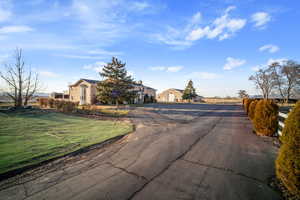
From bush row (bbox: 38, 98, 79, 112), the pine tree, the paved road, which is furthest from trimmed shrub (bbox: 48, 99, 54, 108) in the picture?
the pine tree

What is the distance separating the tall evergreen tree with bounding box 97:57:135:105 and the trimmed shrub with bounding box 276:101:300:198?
1734cm

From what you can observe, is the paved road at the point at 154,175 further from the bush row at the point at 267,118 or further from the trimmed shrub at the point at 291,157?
the bush row at the point at 267,118

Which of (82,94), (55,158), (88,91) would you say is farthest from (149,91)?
(55,158)

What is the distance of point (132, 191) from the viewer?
2.53 meters

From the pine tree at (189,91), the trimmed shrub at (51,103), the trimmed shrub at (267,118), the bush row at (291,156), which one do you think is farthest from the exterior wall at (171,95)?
the bush row at (291,156)

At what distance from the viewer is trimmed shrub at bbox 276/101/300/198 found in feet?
7.37

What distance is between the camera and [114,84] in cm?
1870

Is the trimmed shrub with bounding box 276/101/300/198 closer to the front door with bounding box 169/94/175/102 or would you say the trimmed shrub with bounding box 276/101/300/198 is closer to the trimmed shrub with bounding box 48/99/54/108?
the trimmed shrub with bounding box 48/99/54/108

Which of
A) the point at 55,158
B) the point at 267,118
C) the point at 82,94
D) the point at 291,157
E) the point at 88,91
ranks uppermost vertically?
the point at 88,91

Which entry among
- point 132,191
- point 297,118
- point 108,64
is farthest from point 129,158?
point 108,64

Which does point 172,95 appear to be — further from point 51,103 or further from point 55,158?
point 55,158

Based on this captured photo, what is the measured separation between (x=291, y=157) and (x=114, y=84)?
1849cm

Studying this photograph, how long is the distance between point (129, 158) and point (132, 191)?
1.54 meters

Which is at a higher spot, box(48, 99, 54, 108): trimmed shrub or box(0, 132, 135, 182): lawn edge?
box(48, 99, 54, 108): trimmed shrub
